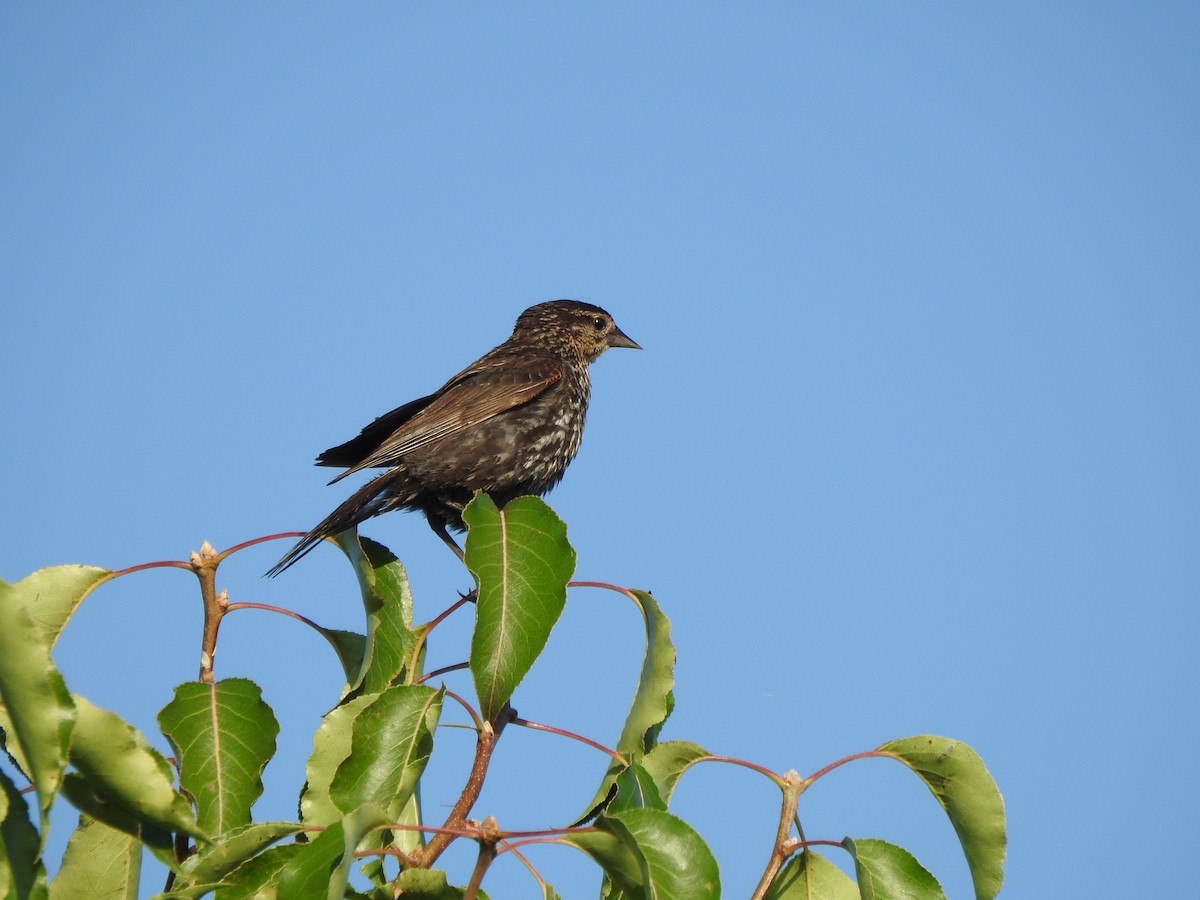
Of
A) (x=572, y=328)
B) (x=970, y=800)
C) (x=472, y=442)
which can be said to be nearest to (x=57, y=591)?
(x=970, y=800)

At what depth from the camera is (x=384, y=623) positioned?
3.84 m

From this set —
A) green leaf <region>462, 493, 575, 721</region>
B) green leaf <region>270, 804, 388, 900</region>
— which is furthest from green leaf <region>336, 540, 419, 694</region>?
green leaf <region>270, 804, 388, 900</region>

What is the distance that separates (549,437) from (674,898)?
3898mm

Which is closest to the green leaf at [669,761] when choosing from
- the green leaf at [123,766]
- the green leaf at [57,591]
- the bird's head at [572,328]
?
the green leaf at [123,766]

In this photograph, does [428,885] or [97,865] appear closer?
[428,885]

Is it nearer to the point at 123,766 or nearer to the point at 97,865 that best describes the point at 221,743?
the point at 97,865

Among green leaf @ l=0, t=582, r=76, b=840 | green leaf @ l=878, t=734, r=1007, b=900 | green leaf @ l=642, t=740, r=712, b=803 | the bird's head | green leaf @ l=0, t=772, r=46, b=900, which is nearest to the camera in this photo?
green leaf @ l=0, t=582, r=76, b=840

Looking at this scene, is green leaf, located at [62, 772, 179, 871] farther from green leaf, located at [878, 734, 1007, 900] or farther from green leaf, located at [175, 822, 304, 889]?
green leaf, located at [878, 734, 1007, 900]

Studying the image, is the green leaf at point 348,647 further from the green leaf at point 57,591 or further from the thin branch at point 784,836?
the thin branch at point 784,836

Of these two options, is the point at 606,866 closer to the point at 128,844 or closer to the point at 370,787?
the point at 370,787

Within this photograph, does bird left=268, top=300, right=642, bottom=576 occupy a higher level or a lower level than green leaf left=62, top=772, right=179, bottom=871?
higher

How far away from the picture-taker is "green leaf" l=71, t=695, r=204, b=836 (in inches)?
89.7

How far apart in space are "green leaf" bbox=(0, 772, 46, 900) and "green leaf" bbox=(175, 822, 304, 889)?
1.83 ft

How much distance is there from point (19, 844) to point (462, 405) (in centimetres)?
418
